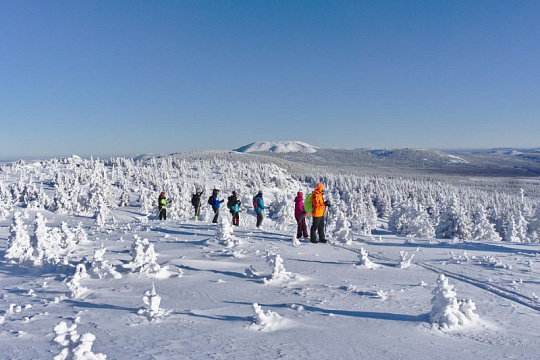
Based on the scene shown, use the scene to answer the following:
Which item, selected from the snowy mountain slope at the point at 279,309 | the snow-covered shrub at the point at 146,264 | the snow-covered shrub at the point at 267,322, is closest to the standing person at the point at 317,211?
the snowy mountain slope at the point at 279,309

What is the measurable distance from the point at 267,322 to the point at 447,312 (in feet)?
8.05

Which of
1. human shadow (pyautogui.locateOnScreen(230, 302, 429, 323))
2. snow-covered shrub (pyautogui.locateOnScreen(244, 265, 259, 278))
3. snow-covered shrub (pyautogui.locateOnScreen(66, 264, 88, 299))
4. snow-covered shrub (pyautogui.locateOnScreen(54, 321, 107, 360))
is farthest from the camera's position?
snow-covered shrub (pyautogui.locateOnScreen(244, 265, 259, 278))

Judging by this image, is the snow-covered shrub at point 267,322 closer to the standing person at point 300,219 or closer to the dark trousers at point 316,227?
the dark trousers at point 316,227

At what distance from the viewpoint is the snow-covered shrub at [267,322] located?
4.60 m

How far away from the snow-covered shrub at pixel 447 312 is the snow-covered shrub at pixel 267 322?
2.08m

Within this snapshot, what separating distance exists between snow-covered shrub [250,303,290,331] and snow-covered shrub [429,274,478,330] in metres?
2.08

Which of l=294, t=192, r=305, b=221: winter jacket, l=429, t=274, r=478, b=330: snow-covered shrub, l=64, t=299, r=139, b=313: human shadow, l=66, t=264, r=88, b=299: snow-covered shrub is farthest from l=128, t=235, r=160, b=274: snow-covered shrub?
l=294, t=192, r=305, b=221: winter jacket

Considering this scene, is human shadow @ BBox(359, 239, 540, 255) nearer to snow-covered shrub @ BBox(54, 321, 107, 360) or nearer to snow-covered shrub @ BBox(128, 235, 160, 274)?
snow-covered shrub @ BBox(128, 235, 160, 274)

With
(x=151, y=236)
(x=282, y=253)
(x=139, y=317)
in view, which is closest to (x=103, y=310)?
(x=139, y=317)

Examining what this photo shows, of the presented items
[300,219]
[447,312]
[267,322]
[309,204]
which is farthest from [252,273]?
[300,219]

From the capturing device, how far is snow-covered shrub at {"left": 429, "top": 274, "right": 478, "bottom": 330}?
15.2 ft

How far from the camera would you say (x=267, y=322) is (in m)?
Result: 4.66

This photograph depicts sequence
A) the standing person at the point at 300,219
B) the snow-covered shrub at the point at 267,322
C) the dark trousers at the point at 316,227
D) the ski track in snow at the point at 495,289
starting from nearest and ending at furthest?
the snow-covered shrub at the point at 267,322 → the ski track in snow at the point at 495,289 → the dark trousers at the point at 316,227 → the standing person at the point at 300,219

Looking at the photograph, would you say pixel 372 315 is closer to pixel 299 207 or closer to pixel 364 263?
pixel 364 263
